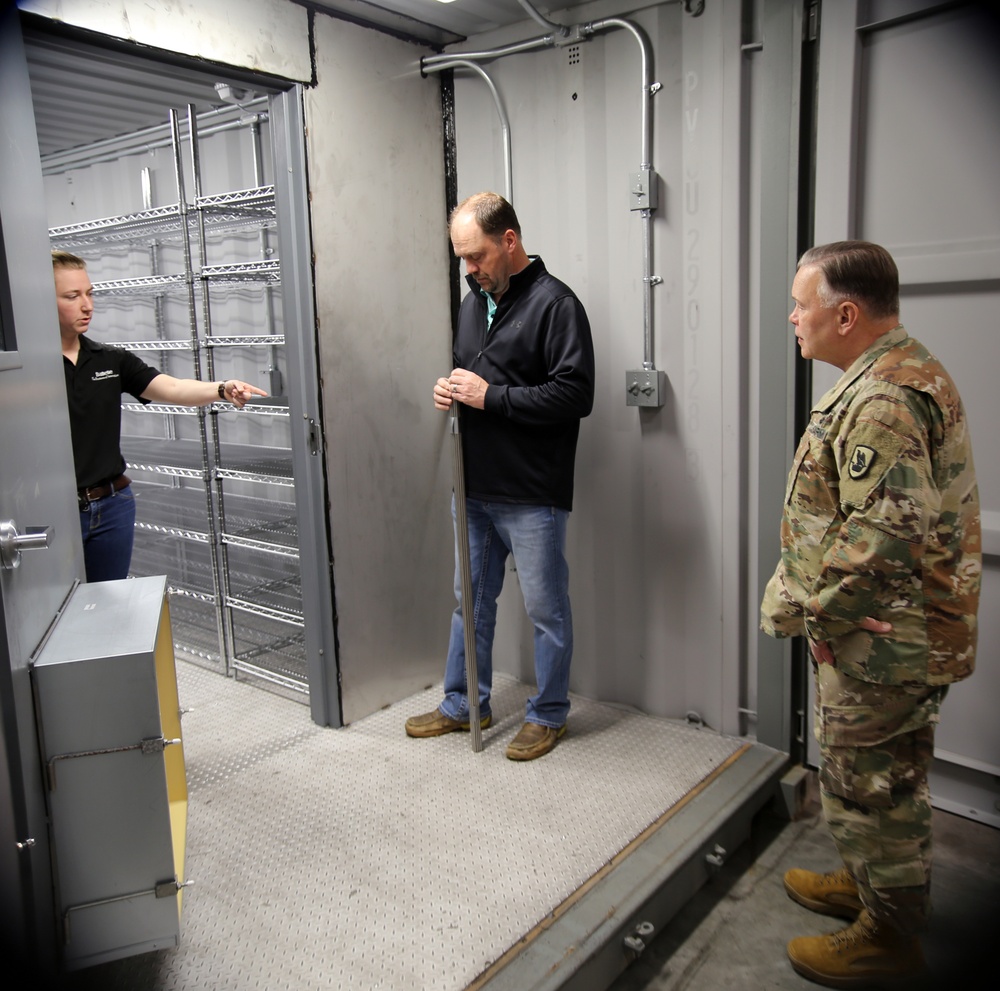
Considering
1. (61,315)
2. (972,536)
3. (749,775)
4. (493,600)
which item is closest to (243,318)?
(61,315)

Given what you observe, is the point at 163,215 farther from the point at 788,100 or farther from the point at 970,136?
the point at 970,136

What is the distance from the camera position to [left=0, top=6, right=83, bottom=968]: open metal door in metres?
1.44

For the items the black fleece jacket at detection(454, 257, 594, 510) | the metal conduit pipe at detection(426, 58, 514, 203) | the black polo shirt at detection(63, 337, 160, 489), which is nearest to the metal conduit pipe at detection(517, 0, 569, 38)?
the metal conduit pipe at detection(426, 58, 514, 203)

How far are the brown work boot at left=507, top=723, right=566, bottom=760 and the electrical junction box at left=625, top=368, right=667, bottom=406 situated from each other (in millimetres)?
1122

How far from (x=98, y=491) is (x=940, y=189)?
262cm

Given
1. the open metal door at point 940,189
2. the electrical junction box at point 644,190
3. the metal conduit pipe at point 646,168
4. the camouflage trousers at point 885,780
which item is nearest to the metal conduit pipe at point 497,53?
the metal conduit pipe at point 646,168

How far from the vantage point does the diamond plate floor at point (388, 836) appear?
1.96 metres

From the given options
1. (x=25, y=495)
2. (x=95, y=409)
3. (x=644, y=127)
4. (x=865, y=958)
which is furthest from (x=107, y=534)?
(x=865, y=958)

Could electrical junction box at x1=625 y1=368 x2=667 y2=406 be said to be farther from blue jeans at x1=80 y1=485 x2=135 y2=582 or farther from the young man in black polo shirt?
blue jeans at x1=80 y1=485 x2=135 y2=582

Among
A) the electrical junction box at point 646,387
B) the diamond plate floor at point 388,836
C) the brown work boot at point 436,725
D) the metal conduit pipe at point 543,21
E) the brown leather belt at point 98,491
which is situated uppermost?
the metal conduit pipe at point 543,21

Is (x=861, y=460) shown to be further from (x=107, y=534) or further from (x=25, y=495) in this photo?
(x=107, y=534)

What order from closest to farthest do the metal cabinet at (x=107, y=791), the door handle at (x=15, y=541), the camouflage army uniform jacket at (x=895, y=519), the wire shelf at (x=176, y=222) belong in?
the door handle at (x=15, y=541) → the metal cabinet at (x=107, y=791) → the camouflage army uniform jacket at (x=895, y=519) → the wire shelf at (x=176, y=222)

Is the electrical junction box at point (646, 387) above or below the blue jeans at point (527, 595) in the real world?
above

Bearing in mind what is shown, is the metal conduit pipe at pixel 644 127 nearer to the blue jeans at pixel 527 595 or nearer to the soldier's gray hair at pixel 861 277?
the blue jeans at pixel 527 595
